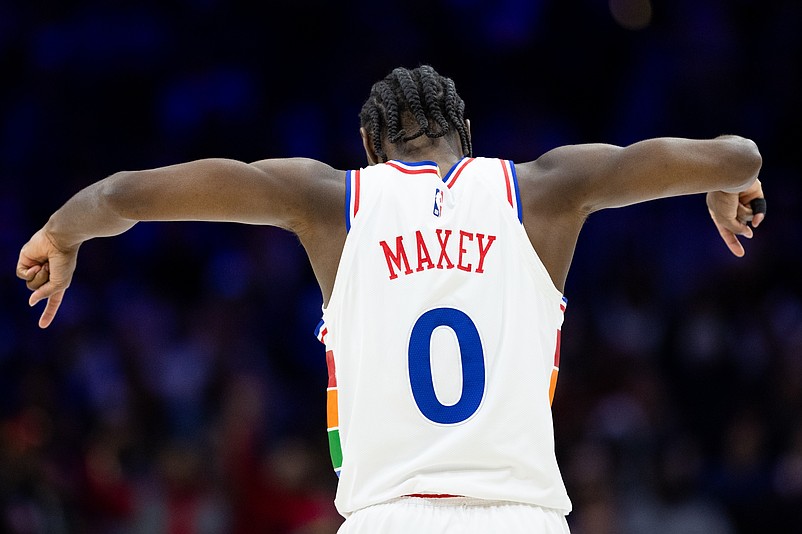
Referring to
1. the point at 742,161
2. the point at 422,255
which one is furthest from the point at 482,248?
the point at 742,161

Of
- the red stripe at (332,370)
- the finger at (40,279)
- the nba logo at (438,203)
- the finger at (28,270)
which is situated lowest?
the red stripe at (332,370)

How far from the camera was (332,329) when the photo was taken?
10.8 feet

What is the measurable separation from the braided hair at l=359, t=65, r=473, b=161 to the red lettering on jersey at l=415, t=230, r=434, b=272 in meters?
0.44

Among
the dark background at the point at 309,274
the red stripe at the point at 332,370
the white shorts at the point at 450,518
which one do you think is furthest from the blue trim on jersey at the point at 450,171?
the dark background at the point at 309,274

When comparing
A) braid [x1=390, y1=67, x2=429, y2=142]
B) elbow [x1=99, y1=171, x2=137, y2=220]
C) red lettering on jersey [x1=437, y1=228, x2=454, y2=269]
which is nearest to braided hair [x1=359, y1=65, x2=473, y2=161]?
braid [x1=390, y1=67, x2=429, y2=142]

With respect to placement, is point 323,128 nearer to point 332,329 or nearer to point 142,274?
point 142,274

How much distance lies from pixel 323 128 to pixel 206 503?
3.31m

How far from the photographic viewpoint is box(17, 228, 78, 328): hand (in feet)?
11.7

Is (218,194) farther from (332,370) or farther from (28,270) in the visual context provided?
(28,270)

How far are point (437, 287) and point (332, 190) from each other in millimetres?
421

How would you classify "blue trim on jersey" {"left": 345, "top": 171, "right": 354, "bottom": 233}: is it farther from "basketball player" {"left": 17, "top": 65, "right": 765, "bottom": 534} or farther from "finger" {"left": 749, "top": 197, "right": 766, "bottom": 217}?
"finger" {"left": 749, "top": 197, "right": 766, "bottom": 217}

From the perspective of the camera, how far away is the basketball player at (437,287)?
3.09 metres

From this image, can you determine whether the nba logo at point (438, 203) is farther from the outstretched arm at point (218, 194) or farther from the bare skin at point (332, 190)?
the outstretched arm at point (218, 194)

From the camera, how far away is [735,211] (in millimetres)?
3904
